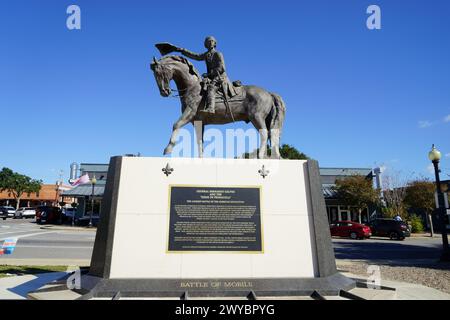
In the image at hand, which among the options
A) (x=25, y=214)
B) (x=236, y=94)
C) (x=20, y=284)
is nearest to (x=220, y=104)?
(x=236, y=94)

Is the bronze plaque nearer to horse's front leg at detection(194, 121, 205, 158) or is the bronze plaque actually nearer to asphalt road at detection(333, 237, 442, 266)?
horse's front leg at detection(194, 121, 205, 158)

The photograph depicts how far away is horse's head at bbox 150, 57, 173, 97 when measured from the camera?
8.44 metres

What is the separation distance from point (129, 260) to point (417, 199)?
124 feet

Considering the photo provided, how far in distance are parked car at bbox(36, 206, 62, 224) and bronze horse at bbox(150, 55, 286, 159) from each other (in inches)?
1412

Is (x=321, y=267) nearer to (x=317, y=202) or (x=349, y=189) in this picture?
(x=317, y=202)

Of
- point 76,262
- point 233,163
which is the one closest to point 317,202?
point 233,163

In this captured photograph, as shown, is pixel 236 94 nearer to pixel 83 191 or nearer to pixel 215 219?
pixel 215 219

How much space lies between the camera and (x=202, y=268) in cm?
609

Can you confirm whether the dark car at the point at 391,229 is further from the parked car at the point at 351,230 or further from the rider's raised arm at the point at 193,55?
the rider's raised arm at the point at 193,55

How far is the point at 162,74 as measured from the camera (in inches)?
334

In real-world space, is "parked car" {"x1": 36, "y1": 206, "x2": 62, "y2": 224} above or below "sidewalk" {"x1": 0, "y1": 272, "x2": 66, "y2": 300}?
above

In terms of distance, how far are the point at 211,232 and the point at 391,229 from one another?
26291mm

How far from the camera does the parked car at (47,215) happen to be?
36.8 m

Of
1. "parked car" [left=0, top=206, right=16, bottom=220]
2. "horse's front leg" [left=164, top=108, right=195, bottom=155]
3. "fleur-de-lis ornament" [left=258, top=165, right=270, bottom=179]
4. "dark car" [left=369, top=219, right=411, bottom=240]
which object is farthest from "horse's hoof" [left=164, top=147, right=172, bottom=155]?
"parked car" [left=0, top=206, right=16, bottom=220]
